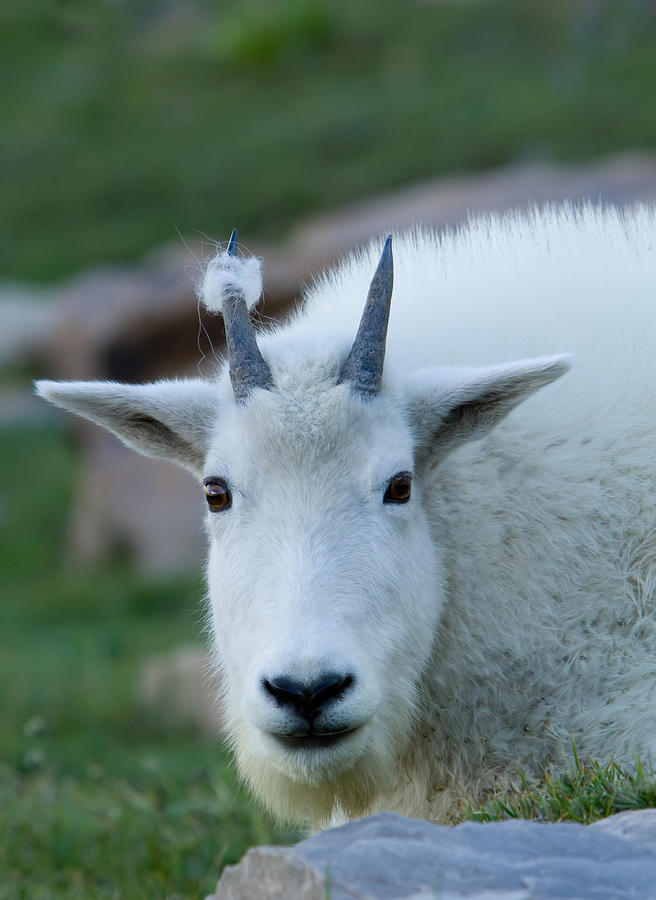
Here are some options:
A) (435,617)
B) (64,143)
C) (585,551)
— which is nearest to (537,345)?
(585,551)

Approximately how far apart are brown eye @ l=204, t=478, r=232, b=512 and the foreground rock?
4.48ft

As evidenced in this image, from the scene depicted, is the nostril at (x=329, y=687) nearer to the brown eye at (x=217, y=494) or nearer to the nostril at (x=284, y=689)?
the nostril at (x=284, y=689)

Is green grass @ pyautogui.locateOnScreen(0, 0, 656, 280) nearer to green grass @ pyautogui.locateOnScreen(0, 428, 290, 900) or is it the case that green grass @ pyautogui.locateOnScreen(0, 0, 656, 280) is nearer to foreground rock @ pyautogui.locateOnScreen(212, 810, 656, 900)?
green grass @ pyautogui.locateOnScreen(0, 428, 290, 900)

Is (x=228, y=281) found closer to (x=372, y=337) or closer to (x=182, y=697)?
(x=372, y=337)

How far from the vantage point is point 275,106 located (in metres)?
26.9

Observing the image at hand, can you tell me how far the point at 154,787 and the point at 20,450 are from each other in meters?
13.7

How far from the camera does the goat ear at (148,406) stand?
4125 millimetres

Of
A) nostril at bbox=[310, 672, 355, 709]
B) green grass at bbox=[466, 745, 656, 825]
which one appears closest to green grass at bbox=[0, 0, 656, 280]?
green grass at bbox=[466, 745, 656, 825]

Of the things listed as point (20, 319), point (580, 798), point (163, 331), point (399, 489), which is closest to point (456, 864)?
point (580, 798)

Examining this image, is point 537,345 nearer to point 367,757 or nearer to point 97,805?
point 367,757

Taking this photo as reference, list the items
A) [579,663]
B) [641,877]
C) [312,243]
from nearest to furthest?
[641,877] < [579,663] < [312,243]

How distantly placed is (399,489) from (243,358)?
62cm

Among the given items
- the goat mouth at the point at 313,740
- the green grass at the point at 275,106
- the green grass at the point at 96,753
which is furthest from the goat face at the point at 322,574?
the green grass at the point at 275,106

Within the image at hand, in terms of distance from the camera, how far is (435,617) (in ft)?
13.1
